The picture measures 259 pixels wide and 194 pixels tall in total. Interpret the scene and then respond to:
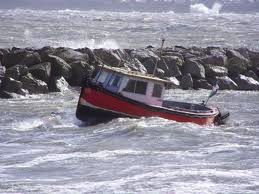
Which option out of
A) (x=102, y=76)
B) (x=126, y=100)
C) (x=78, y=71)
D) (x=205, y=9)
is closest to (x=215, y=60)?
(x=78, y=71)

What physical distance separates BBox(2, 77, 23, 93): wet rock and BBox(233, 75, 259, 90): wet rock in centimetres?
1077

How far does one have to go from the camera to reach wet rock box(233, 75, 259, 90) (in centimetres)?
3541

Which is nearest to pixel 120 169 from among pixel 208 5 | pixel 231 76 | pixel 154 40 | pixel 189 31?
pixel 231 76

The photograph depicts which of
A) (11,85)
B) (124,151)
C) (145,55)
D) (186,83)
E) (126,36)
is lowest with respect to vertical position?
(126,36)

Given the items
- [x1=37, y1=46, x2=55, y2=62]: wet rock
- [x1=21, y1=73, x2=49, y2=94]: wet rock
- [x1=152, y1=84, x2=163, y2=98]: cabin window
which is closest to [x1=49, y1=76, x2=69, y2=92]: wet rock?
[x1=21, y1=73, x2=49, y2=94]: wet rock

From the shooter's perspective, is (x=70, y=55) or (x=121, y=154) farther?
(x=70, y=55)

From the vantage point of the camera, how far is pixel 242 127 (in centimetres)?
2514

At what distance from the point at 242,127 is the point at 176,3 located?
126 m

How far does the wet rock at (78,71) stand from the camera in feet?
108

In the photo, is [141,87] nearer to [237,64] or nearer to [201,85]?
[201,85]

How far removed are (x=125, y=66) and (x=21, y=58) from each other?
4664mm

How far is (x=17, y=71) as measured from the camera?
31156 mm

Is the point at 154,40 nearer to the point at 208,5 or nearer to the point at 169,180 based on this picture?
the point at 169,180

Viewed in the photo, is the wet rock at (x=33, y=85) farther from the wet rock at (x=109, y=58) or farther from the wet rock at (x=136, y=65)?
the wet rock at (x=136, y=65)
